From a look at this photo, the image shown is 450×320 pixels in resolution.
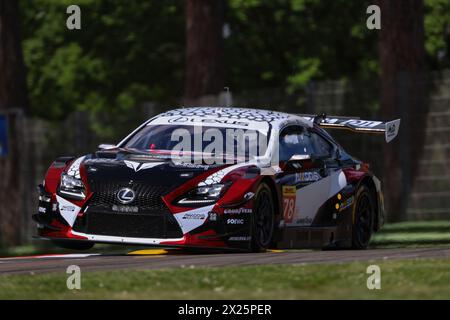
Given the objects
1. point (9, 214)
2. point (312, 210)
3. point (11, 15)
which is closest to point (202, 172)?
point (312, 210)

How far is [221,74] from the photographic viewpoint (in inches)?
1109

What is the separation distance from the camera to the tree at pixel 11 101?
27.3m

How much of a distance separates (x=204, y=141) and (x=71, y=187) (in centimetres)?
161

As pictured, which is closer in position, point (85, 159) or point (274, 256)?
point (274, 256)

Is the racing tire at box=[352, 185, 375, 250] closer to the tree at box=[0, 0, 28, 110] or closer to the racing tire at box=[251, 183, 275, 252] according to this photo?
the racing tire at box=[251, 183, 275, 252]

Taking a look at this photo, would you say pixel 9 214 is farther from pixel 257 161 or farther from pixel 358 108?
pixel 257 161

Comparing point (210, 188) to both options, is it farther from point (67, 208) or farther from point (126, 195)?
point (67, 208)

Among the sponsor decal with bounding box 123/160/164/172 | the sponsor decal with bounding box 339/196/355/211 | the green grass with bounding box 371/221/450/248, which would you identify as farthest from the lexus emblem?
the green grass with bounding box 371/221/450/248

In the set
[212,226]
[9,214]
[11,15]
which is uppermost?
[11,15]

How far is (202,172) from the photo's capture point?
47.4ft

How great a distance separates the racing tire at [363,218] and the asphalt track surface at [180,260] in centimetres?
198

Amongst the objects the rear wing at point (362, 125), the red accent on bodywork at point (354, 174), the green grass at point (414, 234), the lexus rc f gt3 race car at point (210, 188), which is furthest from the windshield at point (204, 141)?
the green grass at point (414, 234)

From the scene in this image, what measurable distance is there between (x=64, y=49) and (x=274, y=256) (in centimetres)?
2907

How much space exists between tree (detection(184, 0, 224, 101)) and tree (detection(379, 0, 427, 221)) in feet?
11.9
